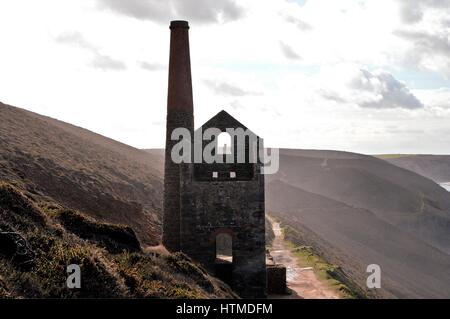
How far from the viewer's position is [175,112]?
2381 centimetres

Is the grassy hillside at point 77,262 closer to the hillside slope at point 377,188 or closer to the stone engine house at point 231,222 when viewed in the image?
the stone engine house at point 231,222

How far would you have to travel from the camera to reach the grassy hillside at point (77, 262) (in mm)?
9625

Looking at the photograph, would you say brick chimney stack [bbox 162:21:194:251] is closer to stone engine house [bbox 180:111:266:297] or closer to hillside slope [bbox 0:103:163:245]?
stone engine house [bbox 180:111:266:297]

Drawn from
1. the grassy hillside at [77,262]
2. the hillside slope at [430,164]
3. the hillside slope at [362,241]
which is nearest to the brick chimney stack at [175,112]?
the grassy hillside at [77,262]

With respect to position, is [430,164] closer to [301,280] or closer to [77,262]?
[301,280]

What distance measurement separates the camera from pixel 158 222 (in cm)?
3325

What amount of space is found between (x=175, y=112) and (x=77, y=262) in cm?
1378

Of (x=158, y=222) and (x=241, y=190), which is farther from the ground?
(x=241, y=190)

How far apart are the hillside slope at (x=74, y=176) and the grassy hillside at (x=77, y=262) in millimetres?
10259
